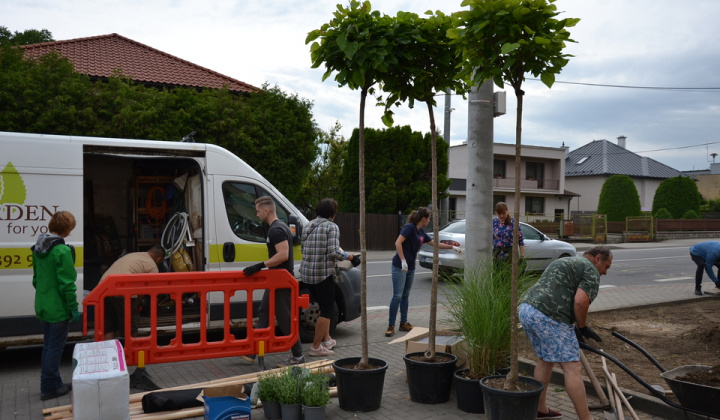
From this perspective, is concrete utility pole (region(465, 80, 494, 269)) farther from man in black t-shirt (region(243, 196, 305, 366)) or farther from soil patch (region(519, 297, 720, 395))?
man in black t-shirt (region(243, 196, 305, 366))

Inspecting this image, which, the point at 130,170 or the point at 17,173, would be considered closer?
the point at 17,173

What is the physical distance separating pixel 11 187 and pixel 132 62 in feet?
61.6

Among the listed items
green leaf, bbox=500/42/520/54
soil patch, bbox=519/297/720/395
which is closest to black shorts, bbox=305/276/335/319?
soil patch, bbox=519/297/720/395

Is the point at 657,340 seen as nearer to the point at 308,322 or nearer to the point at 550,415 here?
the point at 550,415

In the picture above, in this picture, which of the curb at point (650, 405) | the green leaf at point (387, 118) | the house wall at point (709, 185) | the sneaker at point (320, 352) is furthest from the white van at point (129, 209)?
the house wall at point (709, 185)

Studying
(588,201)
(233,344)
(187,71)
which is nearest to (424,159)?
(187,71)

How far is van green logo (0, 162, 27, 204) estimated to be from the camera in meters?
6.37

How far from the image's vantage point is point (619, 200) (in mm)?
41031

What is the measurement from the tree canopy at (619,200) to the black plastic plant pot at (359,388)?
39.6 meters

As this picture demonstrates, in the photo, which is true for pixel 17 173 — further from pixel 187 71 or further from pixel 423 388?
pixel 187 71

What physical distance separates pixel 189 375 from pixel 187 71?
66.4 feet

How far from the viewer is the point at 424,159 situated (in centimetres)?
2695

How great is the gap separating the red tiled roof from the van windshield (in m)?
14.1

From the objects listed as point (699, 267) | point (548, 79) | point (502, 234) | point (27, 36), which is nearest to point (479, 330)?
point (548, 79)
